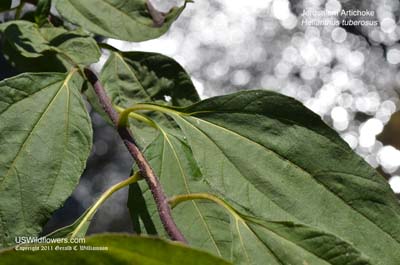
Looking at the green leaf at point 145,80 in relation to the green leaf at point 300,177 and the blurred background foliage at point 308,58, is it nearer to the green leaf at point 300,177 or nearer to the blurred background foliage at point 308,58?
the green leaf at point 300,177

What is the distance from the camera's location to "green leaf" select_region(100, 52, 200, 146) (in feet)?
3.32

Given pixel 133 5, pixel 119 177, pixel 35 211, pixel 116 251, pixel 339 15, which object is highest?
pixel 339 15

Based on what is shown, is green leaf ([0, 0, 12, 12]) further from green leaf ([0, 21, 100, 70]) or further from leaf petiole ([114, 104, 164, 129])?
leaf petiole ([114, 104, 164, 129])

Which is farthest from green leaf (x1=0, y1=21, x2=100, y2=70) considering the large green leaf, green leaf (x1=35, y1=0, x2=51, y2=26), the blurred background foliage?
the blurred background foliage

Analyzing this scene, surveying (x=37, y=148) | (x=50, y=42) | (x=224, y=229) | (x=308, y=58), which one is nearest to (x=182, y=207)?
(x=224, y=229)

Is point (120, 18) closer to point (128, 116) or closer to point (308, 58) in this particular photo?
point (128, 116)

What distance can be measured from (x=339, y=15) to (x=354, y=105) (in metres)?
0.50

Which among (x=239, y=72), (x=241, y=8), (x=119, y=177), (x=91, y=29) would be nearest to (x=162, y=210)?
(x=91, y=29)

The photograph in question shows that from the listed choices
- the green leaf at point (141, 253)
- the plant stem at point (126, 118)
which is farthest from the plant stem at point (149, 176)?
the green leaf at point (141, 253)

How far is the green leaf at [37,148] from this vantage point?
80 cm

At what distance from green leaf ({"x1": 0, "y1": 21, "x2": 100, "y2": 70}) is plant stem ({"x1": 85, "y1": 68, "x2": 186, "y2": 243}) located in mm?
62

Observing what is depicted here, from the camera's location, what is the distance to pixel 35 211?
2.60ft

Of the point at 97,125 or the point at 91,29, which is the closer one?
the point at 91,29

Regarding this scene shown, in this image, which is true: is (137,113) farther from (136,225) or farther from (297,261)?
(297,261)
